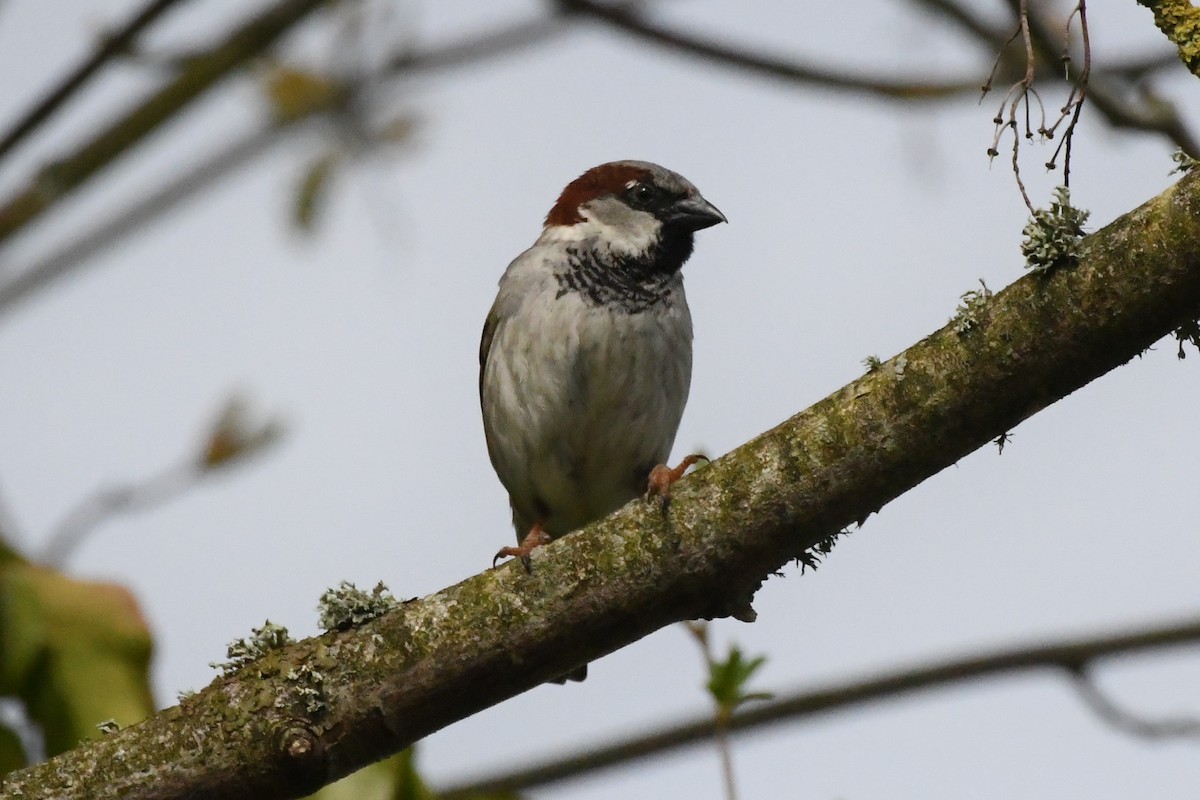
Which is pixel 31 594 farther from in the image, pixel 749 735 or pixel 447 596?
pixel 749 735

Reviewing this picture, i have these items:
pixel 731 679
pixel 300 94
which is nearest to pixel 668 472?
pixel 731 679

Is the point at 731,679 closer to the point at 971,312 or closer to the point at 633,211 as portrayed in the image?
the point at 971,312

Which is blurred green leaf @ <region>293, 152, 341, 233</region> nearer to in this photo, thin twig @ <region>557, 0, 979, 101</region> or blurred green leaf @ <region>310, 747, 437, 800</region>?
thin twig @ <region>557, 0, 979, 101</region>

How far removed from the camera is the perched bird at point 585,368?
14.6 ft

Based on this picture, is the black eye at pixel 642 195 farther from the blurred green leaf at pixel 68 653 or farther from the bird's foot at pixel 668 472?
the blurred green leaf at pixel 68 653

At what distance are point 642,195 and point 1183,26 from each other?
2815 mm

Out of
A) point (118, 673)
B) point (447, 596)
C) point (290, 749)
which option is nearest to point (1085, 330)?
point (447, 596)

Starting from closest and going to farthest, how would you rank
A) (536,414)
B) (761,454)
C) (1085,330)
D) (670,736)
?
(1085,330) < (761,454) < (670,736) < (536,414)

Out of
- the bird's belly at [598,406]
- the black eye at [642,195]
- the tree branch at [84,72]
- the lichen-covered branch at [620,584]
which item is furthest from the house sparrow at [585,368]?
the lichen-covered branch at [620,584]

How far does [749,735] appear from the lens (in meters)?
3.86

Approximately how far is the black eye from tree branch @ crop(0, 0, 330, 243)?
1.32m

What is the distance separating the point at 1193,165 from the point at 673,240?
2.63m

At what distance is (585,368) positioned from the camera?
4.43 metres

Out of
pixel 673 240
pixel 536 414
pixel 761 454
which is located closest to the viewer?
pixel 761 454
